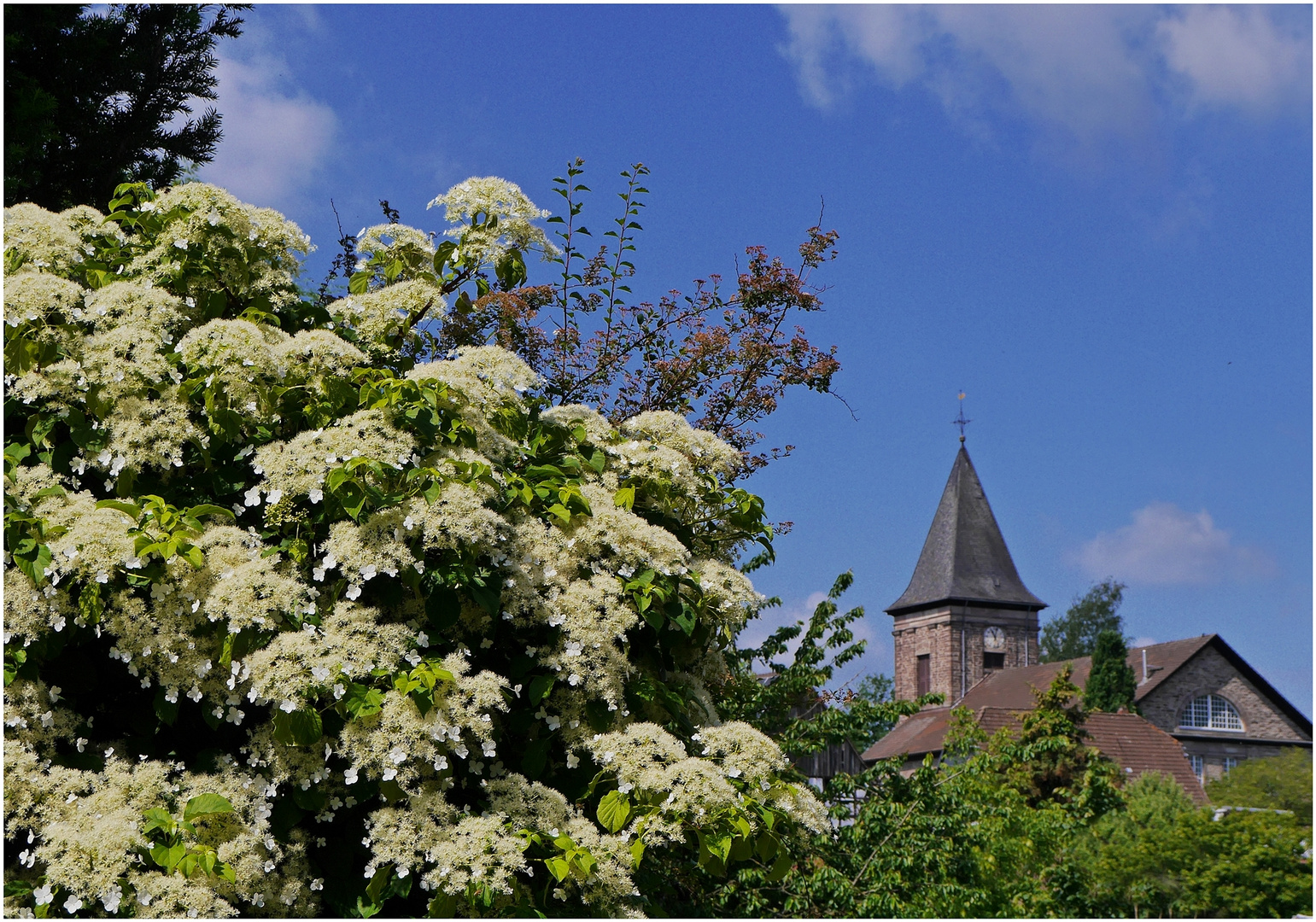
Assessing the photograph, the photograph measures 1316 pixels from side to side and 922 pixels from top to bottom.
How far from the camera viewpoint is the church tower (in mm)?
55250

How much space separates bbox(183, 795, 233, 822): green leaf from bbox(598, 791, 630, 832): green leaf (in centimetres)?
108

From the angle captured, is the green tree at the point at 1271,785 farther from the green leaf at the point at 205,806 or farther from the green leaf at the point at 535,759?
the green leaf at the point at 205,806

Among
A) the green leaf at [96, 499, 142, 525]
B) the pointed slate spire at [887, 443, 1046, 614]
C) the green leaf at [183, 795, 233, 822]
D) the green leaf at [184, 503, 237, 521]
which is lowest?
the green leaf at [183, 795, 233, 822]

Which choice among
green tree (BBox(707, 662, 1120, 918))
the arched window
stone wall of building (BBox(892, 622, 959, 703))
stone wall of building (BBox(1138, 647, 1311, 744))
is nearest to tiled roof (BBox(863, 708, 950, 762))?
stone wall of building (BBox(892, 622, 959, 703))

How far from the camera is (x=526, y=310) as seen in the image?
6758 mm

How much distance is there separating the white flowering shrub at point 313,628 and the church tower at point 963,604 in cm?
5364

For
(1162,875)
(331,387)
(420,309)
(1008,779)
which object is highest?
(420,309)

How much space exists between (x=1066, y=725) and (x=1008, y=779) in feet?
13.4

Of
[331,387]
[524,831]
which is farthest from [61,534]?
[524,831]

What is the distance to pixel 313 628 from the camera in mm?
3135

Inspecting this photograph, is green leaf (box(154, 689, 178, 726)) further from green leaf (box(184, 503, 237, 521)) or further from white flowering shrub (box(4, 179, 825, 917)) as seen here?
green leaf (box(184, 503, 237, 521))

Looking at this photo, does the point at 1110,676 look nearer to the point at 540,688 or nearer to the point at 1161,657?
the point at 1161,657

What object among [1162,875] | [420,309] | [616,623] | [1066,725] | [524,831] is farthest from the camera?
[1162,875]

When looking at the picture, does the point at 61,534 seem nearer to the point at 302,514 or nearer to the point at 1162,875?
the point at 302,514
